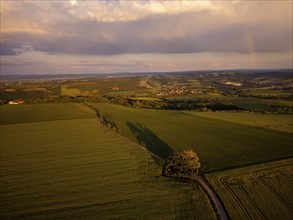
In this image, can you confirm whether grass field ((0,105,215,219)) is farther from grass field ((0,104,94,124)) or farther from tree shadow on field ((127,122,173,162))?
grass field ((0,104,94,124))

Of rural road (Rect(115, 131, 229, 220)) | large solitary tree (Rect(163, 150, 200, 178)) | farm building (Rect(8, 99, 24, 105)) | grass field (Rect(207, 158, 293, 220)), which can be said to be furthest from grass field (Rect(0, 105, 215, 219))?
farm building (Rect(8, 99, 24, 105))

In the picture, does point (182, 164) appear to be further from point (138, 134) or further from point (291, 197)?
point (138, 134)

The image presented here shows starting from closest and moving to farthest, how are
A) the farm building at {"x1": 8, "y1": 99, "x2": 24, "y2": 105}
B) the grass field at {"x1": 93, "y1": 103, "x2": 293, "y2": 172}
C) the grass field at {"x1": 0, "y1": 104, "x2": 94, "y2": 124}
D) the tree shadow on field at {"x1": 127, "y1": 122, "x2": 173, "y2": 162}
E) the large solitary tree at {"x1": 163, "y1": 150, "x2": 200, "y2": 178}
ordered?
the large solitary tree at {"x1": 163, "y1": 150, "x2": 200, "y2": 178}, the grass field at {"x1": 93, "y1": 103, "x2": 293, "y2": 172}, the tree shadow on field at {"x1": 127, "y1": 122, "x2": 173, "y2": 162}, the grass field at {"x1": 0, "y1": 104, "x2": 94, "y2": 124}, the farm building at {"x1": 8, "y1": 99, "x2": 24, "y2": 105}

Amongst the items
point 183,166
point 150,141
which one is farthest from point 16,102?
point 183,166

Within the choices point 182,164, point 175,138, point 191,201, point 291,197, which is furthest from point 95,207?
point 175,138

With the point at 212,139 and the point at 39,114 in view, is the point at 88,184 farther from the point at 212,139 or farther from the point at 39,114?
the point at 39,114

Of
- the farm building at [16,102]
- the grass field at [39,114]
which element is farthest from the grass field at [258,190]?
the farm building at [16,102]
